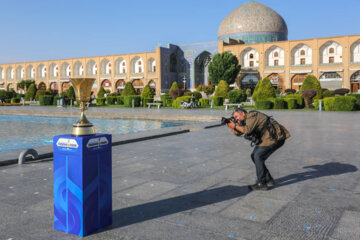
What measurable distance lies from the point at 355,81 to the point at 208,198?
4121 cm

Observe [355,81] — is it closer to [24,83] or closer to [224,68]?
[224,68]

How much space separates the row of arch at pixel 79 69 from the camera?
52.2m

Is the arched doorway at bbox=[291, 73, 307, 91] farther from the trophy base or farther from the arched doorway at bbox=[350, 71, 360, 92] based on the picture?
the trophy base

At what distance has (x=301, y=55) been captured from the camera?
4228 cm

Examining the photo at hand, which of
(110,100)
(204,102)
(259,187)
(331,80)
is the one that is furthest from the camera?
(331,80)

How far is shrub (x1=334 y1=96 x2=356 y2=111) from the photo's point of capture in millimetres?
17709

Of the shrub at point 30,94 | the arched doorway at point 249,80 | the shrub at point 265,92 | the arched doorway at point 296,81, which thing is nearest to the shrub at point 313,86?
the shrub at point 265,92

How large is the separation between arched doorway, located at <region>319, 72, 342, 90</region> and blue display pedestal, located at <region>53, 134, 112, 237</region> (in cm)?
4194

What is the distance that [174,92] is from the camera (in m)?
27.8

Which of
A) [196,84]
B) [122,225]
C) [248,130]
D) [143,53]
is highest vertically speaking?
[143,53]

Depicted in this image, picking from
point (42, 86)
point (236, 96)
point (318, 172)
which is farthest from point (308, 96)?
point (42, 86)

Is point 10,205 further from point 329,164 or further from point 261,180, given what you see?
point 329,164

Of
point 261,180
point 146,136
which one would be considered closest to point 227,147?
point 146,136

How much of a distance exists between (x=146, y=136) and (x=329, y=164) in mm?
3945
